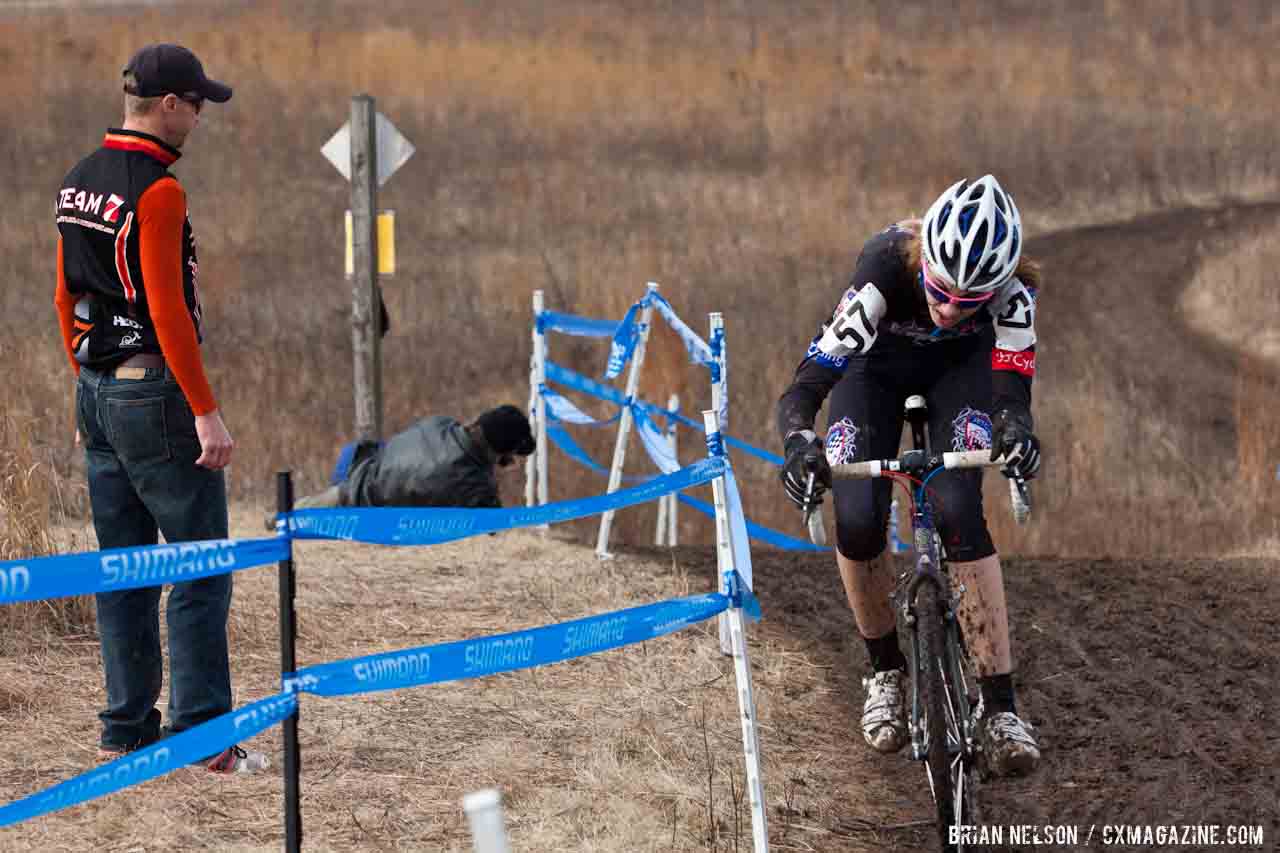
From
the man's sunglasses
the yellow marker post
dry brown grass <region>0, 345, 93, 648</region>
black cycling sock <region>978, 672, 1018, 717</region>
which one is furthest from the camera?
the yellow marker post

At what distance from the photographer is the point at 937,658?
16.7ft

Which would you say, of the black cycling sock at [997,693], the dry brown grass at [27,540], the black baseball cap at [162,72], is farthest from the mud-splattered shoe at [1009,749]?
the dry brown grass at [27,540]

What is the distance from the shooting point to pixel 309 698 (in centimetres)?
708

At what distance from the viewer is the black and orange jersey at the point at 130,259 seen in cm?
551

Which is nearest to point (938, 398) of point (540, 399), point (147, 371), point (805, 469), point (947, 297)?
point (947, 297)

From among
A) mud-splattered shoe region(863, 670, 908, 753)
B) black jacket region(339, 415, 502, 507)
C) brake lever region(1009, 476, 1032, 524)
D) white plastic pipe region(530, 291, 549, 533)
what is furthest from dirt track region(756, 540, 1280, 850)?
black jacket region(339, 415, 502, 507)

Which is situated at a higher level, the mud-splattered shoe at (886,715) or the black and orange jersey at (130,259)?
the black and orange jersey at (130,259)

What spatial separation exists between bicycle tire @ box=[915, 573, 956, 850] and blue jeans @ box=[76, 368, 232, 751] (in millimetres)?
2365

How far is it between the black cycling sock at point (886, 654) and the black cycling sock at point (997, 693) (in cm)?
39

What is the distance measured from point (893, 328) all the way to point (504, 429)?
4893 mm

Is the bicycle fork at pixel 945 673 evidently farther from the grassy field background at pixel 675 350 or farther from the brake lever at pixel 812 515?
the grassy field background at pixel 675 350

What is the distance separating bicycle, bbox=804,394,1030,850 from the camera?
5.07 metres

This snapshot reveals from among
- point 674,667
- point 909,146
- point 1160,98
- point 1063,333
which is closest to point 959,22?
point 1160,98

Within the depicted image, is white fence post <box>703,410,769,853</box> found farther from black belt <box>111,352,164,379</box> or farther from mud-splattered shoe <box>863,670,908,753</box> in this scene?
black belt <box>111,352,164,379</box>
